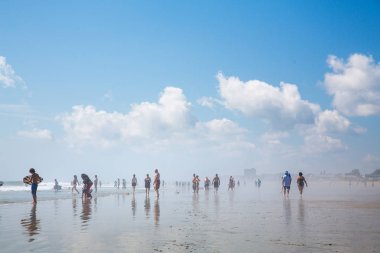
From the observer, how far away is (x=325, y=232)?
10.4m

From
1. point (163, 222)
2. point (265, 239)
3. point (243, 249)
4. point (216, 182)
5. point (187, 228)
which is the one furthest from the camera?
point (216, 182)

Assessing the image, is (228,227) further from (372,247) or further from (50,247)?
(50,247)

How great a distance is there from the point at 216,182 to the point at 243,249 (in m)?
35.3

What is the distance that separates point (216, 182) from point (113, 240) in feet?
113

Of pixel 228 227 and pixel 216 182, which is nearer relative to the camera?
pixel 228 227

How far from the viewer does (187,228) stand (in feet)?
37.4

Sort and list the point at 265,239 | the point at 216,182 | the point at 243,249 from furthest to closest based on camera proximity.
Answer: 1. the point at 216,182
2. the point at 265,239
3. the point at 243,249

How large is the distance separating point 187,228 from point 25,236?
4.61 metres

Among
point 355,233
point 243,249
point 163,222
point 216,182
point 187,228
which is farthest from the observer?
point 216,182

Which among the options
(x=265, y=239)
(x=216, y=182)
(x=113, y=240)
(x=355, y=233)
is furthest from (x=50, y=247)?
(x=216, y=182)

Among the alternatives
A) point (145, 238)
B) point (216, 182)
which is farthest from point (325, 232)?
point (216, 182)

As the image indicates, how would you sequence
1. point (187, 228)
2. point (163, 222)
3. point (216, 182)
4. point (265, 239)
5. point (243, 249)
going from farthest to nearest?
point (216, 182), point (163, 222), point (187, 228), point (265, 239), point (243, 249)

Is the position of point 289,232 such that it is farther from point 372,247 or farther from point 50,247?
point 50,247

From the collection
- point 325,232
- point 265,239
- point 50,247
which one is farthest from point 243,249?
point 50,247
